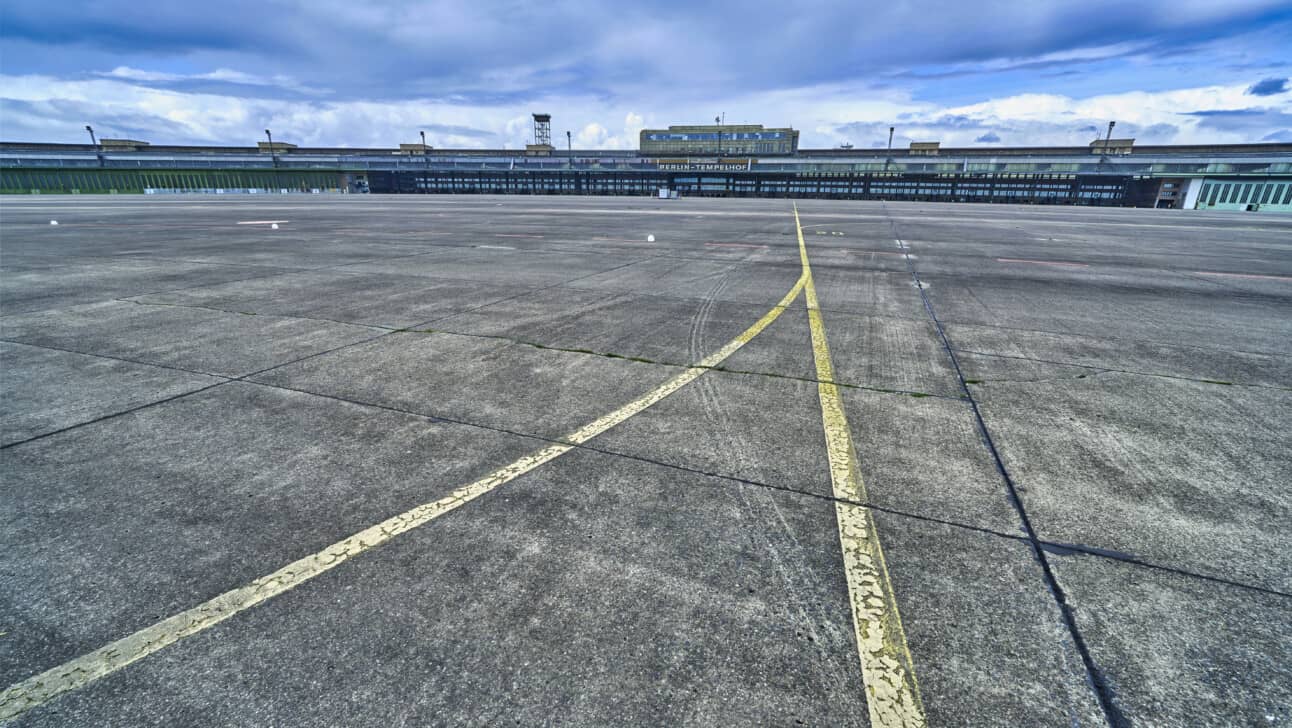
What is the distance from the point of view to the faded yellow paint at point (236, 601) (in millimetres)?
2289

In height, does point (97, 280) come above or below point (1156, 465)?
below

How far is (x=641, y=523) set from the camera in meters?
Result: 3.35

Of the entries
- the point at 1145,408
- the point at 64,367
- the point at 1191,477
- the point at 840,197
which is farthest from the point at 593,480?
the point at 840,197

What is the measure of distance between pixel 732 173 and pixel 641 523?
91.6 metres

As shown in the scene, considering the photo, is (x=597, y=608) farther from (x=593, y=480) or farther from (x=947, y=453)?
(x=947, y=453)

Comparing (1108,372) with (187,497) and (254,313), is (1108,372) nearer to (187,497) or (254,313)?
(187,497)

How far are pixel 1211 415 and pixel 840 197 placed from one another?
85.0m

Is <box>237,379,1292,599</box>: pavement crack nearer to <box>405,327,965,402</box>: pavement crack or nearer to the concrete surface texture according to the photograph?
the concrete surface texture

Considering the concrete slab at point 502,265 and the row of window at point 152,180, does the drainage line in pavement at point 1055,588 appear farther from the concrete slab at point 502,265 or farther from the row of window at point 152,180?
the row of window at point 152,180

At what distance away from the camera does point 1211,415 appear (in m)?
4.98

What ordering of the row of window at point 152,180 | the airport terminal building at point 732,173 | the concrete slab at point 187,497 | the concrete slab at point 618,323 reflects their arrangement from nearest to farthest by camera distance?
the concrete slab at point 187,497, the concrete slab at point 618,323, the airport terminal building at point 732,173, the row of window at point 152,180

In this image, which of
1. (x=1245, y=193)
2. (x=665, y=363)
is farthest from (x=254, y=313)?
(x=1245, y=193)

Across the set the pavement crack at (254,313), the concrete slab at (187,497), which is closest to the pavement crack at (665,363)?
the pavement crack at (254,313)

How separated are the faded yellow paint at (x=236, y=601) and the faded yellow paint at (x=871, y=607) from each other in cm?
195
